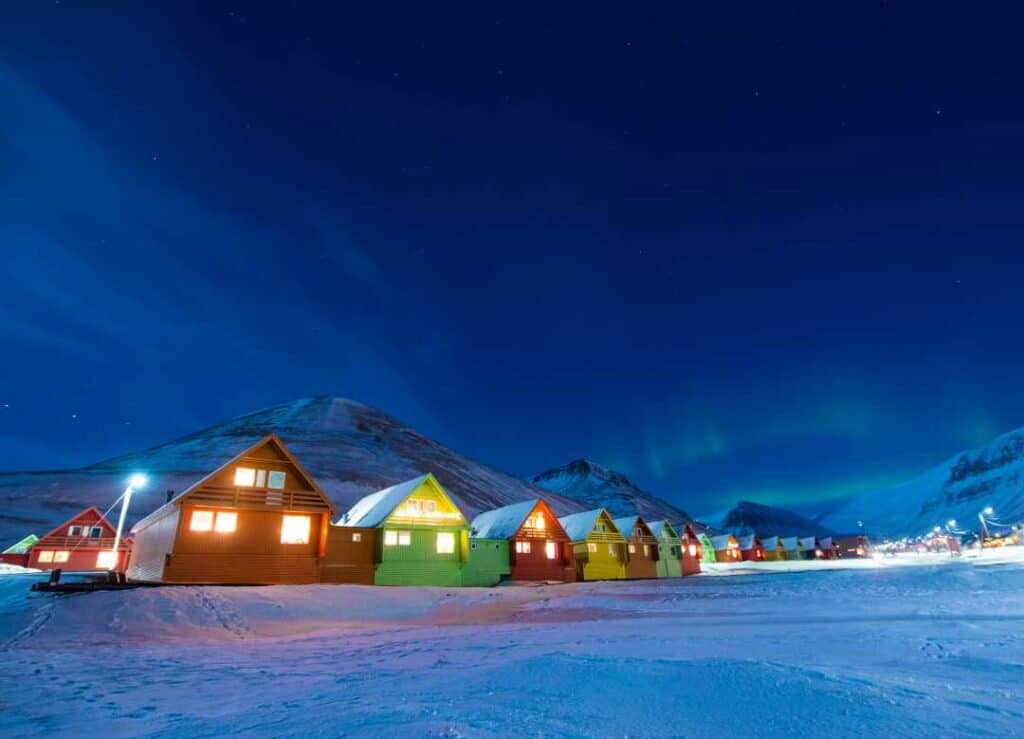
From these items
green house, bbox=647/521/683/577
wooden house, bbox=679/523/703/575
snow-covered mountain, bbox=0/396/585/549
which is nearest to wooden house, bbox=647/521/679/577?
green house, bbox=647/521/683/577

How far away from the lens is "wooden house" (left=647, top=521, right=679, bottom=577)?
7025cm

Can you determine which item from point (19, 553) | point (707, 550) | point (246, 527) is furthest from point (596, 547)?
point (707, 550)

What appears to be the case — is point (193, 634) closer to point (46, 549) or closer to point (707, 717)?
point (707, 717)

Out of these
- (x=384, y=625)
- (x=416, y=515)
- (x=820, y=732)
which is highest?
(x=416, y=515)

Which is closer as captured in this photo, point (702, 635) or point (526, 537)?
point (702, 635)

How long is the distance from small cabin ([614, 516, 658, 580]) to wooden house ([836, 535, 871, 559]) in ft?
381

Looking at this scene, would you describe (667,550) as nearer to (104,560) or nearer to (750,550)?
(750,550)

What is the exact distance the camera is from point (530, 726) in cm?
569

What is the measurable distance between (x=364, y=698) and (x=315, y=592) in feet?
67.9

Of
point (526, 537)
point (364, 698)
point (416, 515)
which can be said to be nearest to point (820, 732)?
point (364, 698)

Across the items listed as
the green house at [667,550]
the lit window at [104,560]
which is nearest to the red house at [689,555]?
the green house at [667,550]

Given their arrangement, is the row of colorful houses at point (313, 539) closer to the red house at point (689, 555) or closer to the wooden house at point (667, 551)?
the wooden house at point (667, 551)

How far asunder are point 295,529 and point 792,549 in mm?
133166

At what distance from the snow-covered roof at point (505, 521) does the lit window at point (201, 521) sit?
24.1 metres
